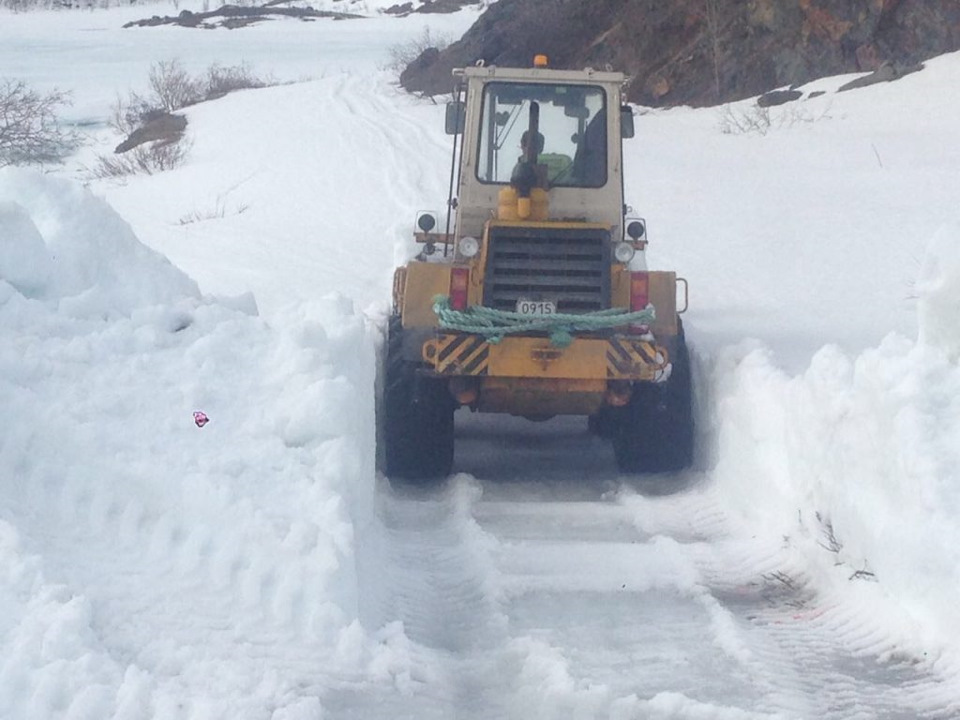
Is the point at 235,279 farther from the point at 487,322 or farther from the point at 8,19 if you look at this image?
the point at 8,19

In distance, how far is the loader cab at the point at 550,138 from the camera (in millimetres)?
8516

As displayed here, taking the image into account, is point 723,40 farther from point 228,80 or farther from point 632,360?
point 632,360

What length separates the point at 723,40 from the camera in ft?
102

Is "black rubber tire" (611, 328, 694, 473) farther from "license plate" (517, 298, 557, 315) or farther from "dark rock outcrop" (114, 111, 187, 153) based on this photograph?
"dark rock outcrop" (114, 111, 187, 153)

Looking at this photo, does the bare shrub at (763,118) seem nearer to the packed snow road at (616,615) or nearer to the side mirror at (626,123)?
the side mirror at (626,123)

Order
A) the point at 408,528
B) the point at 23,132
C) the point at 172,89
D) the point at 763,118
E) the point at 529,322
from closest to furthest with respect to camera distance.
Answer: the point at 408,528
the point at 529,322
the point at 23,132
the point at 763,118
the point at 172,89

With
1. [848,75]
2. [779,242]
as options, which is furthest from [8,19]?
[779,242]

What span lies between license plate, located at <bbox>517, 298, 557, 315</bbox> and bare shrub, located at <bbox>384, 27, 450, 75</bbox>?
37.2 m

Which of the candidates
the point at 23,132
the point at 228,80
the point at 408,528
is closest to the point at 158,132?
the point at 228,80

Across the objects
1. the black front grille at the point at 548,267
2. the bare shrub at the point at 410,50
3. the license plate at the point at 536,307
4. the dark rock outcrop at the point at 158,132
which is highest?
the bare shrub at the point at 410,50

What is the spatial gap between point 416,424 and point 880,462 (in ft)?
10.4

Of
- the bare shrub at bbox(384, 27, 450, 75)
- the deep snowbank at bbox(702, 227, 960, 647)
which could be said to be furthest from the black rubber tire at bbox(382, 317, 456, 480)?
the bare shrub at bbox(384, 27, 450, 75)

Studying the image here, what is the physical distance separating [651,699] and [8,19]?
187 feet

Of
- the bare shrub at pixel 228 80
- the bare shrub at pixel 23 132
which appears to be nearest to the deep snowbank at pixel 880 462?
the bare shrub at pixel 23 132
